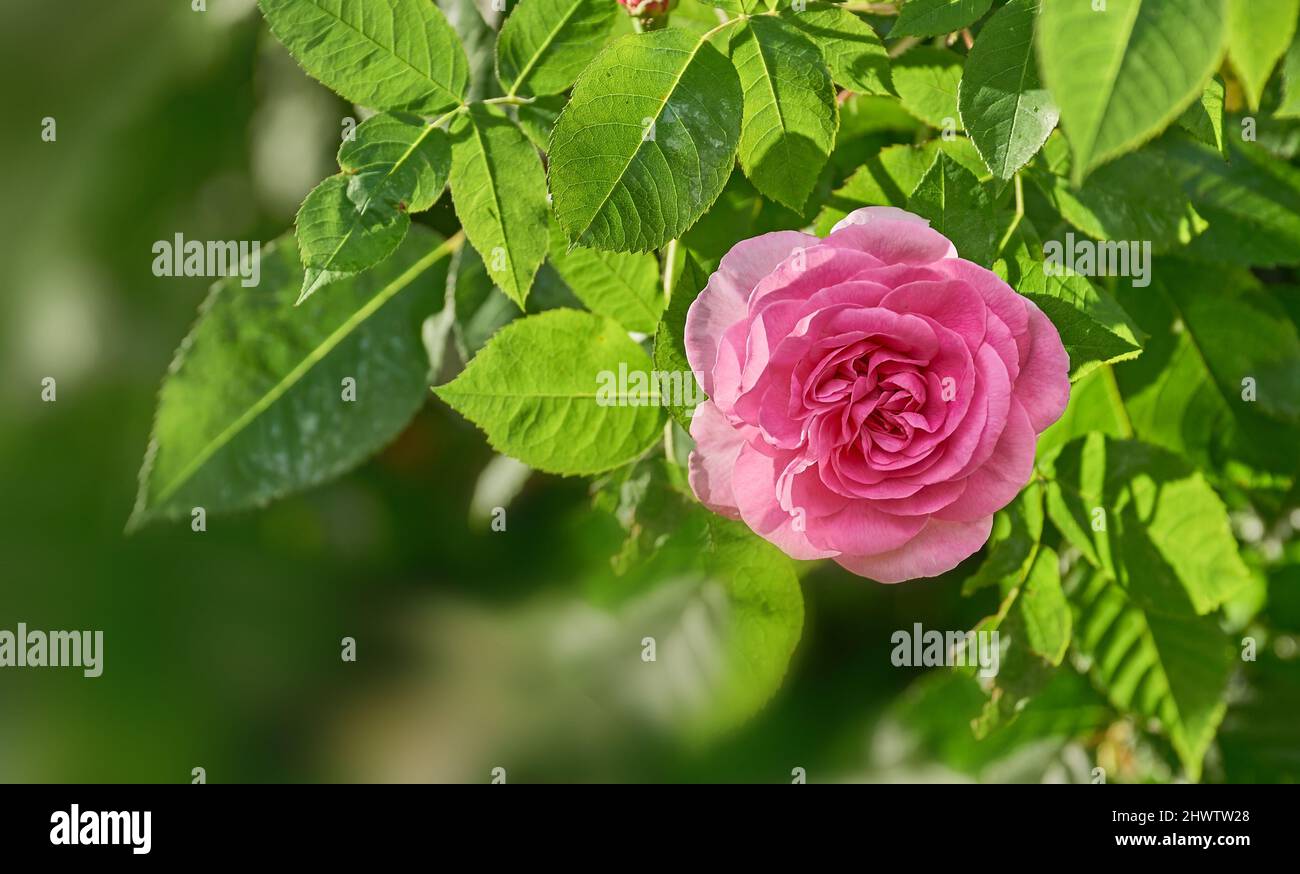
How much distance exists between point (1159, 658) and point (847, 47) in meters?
0.26

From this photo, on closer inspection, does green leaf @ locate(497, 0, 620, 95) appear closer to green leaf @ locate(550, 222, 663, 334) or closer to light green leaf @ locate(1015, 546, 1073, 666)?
green leaf @ locate(550, 222, 663, 334)

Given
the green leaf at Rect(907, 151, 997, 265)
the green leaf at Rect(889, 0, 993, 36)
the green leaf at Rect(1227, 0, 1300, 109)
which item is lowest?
the green leaf at Rect(1227, 0, 1300, 109)

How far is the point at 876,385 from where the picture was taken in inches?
9.4

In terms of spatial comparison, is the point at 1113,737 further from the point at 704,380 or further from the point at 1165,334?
the point at 704,380

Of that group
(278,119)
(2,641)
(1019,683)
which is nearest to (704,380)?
(1019,683)

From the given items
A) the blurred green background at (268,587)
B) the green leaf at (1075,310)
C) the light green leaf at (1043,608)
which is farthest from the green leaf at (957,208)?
the blurred green background at (268,587)

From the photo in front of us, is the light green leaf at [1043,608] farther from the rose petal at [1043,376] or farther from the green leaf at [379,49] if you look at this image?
the green leaf at [379,49]

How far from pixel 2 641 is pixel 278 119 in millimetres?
326

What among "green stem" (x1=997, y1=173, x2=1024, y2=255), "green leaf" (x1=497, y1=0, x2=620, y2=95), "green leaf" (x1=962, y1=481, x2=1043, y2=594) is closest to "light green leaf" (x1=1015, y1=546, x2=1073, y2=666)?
"green leaf" (x1=962, y1=481, x2=1043, y2=594)

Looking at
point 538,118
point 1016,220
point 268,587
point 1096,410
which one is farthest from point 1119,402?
point 268,587

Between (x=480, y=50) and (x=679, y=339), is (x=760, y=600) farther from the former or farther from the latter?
(x=480, y=50)

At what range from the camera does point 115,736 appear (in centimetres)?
62

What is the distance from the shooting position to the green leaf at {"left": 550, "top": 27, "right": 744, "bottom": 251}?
0.25m

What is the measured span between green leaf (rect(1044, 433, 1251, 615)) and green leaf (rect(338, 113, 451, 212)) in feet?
0.71
